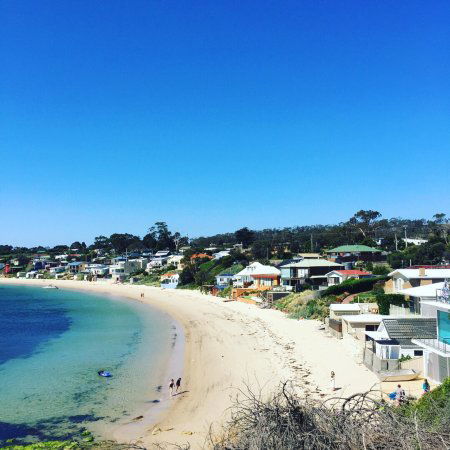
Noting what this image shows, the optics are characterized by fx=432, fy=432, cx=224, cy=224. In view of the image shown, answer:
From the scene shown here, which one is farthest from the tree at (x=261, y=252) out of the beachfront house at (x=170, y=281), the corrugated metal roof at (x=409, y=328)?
the corrugated metal roof at (x=409, y=328)

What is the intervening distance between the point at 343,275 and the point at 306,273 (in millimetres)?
6032

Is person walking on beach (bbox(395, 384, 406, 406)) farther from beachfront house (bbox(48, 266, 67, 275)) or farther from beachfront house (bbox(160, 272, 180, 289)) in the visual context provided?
beachfront house (bbox(48, 266, 67, 275))

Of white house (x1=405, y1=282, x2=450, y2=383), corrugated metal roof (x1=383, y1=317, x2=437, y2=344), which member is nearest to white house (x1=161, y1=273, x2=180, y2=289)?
corrugated metal roof (x1=383, y1=317, x2=437, y2=344)

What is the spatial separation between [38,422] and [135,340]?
18904 millimetres

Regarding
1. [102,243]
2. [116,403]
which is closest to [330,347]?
[116,403]

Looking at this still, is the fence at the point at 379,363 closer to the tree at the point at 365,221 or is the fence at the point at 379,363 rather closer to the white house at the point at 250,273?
the white house at the point at 250,273

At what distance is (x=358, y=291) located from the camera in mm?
45375

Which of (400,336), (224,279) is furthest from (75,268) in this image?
(400,336)

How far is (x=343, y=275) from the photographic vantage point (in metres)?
52.5

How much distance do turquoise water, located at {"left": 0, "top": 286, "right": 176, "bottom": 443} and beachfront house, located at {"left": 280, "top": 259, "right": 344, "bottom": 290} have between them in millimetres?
17737

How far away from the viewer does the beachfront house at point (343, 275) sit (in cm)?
5200

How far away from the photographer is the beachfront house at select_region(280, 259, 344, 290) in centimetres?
5647

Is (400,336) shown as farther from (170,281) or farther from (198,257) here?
(198,257)

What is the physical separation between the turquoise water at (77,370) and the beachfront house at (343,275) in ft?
68.9
